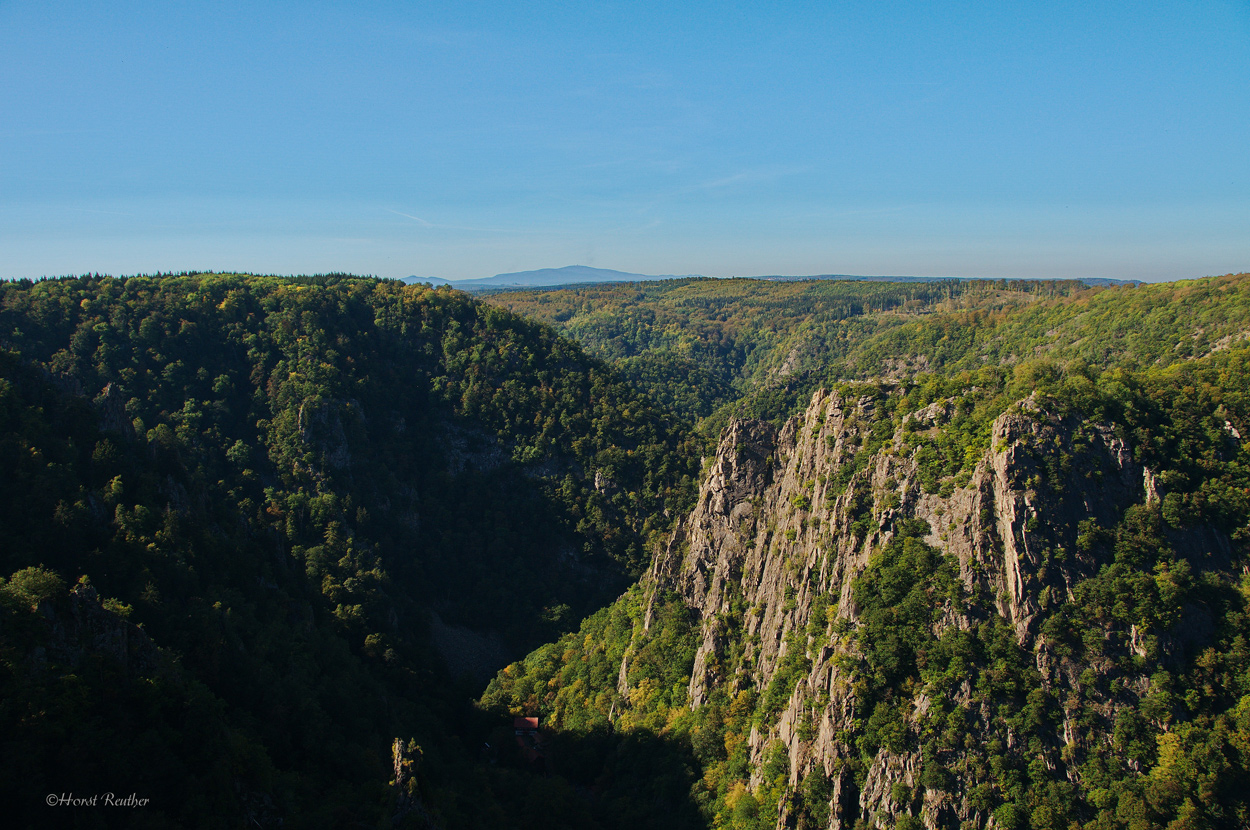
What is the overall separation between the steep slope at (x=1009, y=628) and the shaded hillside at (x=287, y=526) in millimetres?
27494

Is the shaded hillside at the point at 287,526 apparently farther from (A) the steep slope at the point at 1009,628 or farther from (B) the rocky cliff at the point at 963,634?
(B) the rocky cliff at the point at 963,634

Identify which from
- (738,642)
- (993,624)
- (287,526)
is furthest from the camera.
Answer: (287,526)

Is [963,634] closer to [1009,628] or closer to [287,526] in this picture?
[1009,628]

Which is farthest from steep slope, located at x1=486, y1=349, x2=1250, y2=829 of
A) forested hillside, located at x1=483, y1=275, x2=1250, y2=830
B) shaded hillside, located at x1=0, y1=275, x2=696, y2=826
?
shaded hillside, located at x1=0, y1=275, x2=696, y2=826

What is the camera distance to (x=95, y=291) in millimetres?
119688

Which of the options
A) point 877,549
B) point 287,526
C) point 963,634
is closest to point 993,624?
point 963,634

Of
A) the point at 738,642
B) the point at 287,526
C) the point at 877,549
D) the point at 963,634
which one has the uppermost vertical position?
the point at 877,549

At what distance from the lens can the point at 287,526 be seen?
94000 millimetres

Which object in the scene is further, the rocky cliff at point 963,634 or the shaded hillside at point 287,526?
the rocky cliff at point 963,634

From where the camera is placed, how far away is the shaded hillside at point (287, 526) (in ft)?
117

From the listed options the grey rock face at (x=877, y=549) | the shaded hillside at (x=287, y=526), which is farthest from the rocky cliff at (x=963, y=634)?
the shaded hillside at (x=287, y=526)

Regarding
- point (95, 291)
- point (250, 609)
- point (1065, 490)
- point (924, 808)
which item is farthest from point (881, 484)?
point (95, 291)

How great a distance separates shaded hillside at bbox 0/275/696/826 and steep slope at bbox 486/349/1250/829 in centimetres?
2749

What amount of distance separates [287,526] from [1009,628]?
8967 centimetres
